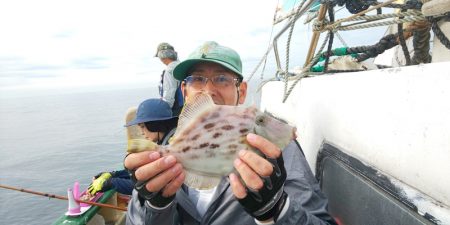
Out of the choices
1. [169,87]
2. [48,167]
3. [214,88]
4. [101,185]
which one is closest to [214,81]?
[214,88]

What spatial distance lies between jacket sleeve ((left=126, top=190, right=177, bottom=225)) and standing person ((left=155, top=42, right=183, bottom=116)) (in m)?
4.28

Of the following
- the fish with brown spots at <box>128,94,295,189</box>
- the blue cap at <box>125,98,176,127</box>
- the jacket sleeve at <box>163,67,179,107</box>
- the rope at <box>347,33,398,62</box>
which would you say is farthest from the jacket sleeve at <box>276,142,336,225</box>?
the jacket sleeve at <box>163,67,179,107</box>

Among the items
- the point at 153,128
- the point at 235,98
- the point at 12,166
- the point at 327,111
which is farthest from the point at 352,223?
the point at 12,166

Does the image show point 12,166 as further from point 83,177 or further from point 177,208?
point 177,208

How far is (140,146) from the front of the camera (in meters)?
1.73

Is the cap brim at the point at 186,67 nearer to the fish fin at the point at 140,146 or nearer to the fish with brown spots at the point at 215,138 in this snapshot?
the fish with brown spots at the point at 215,138

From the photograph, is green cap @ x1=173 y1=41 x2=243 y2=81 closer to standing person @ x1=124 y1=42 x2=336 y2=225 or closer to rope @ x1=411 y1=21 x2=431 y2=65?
standing person @ x1=124 y1=42 x2=336 y2=225

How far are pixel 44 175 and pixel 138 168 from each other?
23518 mm

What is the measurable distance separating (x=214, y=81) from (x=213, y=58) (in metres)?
0.19

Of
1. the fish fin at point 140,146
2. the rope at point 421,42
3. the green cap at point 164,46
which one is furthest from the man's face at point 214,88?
the green cap at point 164,46

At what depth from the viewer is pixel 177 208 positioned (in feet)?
7.79

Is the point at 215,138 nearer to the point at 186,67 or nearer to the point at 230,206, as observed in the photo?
the point at 230,206

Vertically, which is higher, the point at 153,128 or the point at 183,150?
the point at 183,150

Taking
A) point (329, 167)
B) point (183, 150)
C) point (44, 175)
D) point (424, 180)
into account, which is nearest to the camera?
point (424, 180)
